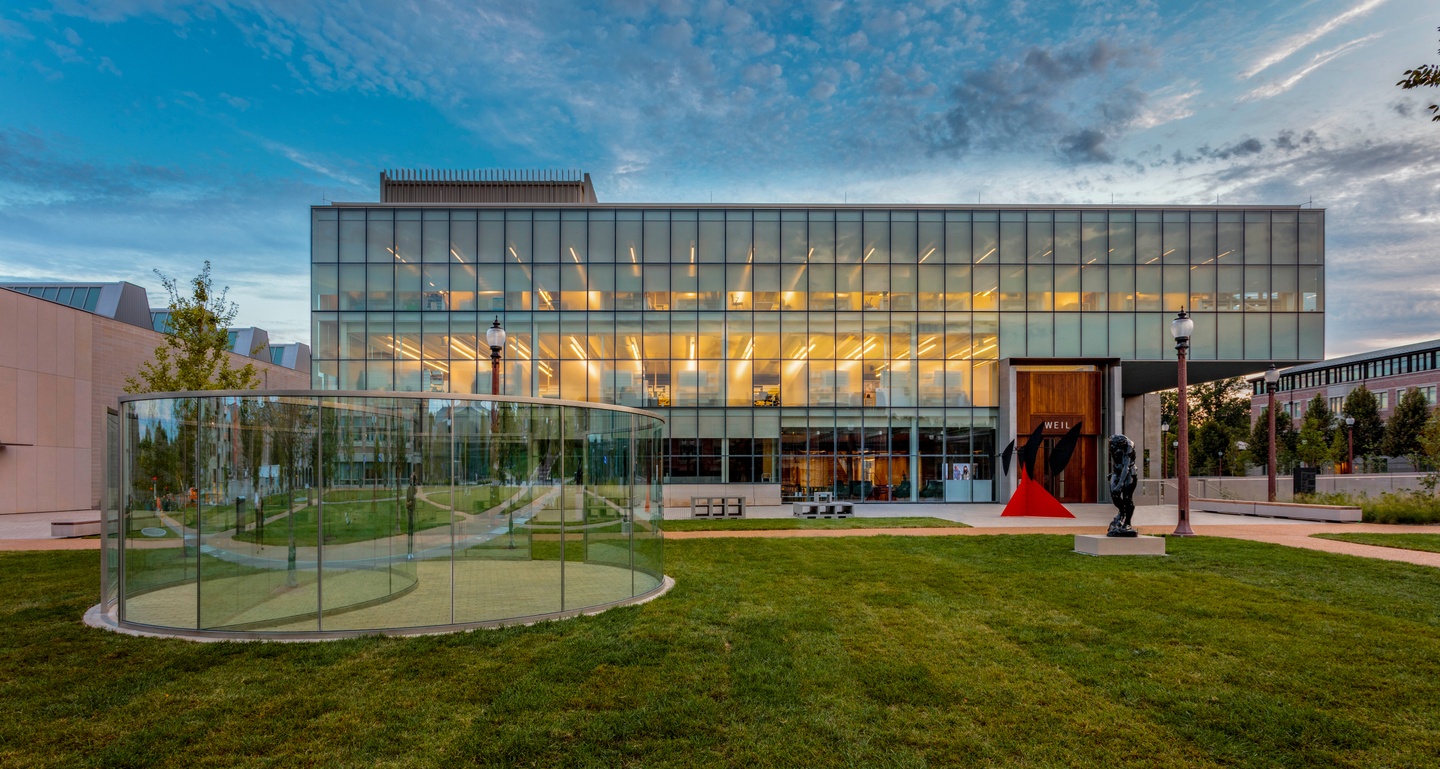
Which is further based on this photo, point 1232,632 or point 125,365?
point 125,365

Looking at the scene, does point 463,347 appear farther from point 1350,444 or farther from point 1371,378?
point 1371,378

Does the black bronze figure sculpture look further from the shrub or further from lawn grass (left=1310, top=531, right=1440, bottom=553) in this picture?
the shrub

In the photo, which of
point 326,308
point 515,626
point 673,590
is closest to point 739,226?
point 326,308

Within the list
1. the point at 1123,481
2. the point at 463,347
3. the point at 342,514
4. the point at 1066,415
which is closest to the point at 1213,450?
the point at 1066,415

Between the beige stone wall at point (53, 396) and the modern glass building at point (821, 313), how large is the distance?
31.7ft

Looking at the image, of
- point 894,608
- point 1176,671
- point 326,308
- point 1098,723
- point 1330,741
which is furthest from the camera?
point 326,308

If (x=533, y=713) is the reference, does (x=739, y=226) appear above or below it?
above

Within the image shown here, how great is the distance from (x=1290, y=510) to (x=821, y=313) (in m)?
19.9

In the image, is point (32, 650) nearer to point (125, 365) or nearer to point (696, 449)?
point (696, 449)

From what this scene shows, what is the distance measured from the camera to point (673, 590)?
1166 cm

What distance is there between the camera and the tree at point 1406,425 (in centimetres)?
6531

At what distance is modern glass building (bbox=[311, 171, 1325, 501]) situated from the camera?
32.8m

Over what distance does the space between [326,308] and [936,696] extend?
1342 inches

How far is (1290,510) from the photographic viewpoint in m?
25.6
